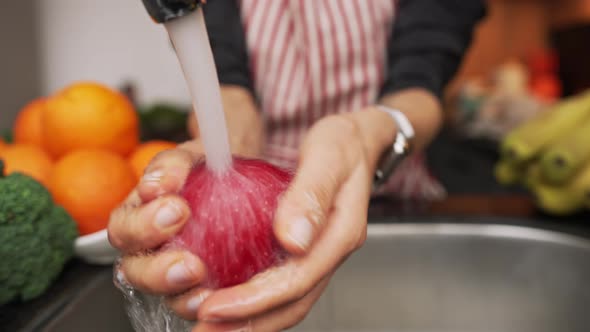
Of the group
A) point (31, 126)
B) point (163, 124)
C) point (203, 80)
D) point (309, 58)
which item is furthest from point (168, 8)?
point (163, 124)

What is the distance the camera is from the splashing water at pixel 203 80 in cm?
21

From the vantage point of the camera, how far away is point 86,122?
49cm

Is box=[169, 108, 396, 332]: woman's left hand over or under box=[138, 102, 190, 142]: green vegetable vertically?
over

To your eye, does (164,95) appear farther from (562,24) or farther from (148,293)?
(562,24)

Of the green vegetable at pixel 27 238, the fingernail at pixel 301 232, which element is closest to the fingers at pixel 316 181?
the fingernail at pixel 301 232

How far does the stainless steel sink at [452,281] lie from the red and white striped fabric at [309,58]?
0.62ft

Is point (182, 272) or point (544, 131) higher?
point (182, 272)

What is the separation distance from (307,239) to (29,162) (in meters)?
0.34

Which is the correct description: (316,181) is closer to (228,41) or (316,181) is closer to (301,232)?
(301,232)

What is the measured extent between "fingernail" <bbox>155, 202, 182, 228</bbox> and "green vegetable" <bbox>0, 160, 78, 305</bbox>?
177 millimetres

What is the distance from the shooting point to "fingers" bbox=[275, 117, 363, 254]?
0.25 meters

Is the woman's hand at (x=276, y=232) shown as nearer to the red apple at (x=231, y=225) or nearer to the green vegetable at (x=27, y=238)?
the red apple at (x=231, y=225)

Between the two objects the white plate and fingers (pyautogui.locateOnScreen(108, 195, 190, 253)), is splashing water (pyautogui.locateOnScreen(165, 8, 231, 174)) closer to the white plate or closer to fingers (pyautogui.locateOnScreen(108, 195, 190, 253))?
fingers (pyautogui.locateOnScreen(108, 195, 190, 253))

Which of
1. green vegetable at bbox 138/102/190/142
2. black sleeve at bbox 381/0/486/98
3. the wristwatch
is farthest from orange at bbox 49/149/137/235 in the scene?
green vegetable at bbox 138/102/190/142
